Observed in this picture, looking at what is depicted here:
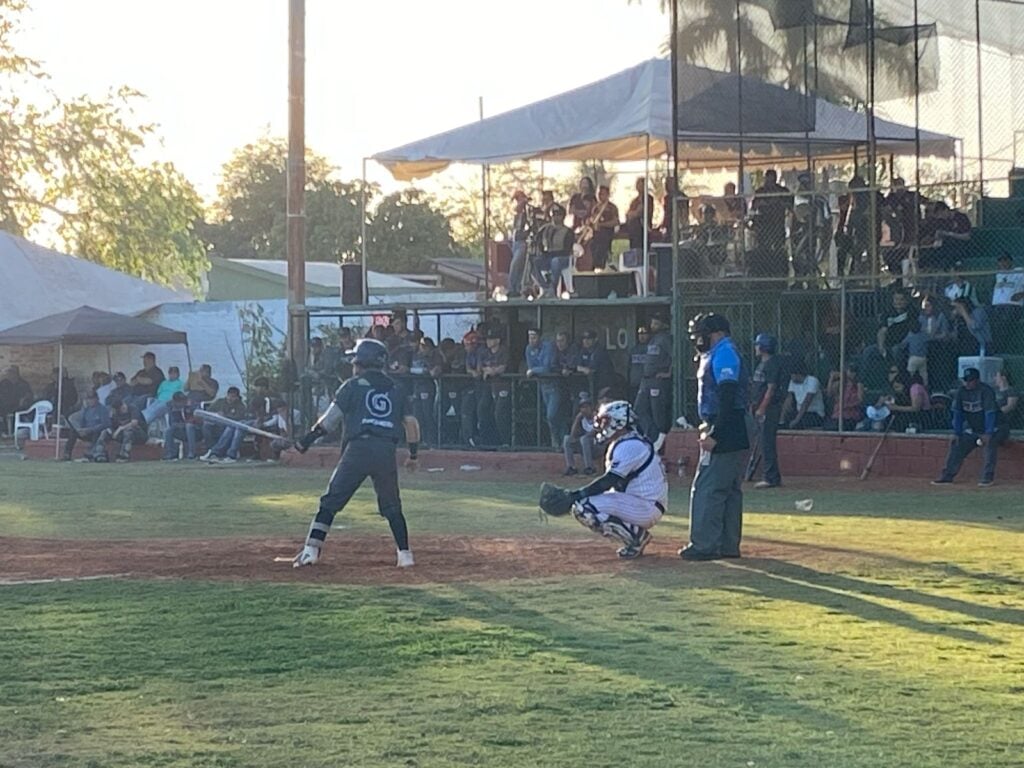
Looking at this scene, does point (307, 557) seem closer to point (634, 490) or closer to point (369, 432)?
point (369, 432)

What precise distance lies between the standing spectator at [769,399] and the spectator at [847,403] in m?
1.42

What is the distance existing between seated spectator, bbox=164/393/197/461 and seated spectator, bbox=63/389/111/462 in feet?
4.16

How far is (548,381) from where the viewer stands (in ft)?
85.1

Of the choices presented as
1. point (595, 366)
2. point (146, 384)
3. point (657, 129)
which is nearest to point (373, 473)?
point (595, 366)

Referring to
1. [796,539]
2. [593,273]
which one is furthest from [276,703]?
[593,273]

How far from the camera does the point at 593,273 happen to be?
1061 inches

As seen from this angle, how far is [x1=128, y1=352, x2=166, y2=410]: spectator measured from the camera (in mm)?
32625

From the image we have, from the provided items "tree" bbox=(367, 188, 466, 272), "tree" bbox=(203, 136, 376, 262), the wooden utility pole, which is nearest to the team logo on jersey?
the wooden utility pole

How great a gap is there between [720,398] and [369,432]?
2679 mm

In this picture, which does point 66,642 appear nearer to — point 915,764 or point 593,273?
point 915,764

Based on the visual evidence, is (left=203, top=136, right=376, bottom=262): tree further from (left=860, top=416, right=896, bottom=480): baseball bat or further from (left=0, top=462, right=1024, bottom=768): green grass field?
(left=0, top=462, right=1024, bottom=768): green grass field

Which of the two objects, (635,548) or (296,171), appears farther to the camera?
(296,171)

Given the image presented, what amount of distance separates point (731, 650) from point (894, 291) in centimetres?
1506

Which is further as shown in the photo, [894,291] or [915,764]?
[894,291]
